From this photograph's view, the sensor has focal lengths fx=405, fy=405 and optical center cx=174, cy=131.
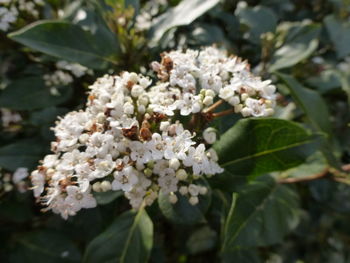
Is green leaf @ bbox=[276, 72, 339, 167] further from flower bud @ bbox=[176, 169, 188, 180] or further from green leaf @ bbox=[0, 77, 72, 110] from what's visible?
green leaf @ bbox=[0, 77, 72, 110]

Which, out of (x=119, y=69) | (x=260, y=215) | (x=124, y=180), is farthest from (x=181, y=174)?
(x=119, y=69)

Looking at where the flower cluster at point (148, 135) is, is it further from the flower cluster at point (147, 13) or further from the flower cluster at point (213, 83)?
the flower cluster at point (147, 13)

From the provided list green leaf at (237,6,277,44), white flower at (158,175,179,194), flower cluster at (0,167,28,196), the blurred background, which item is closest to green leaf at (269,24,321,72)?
the blurred background

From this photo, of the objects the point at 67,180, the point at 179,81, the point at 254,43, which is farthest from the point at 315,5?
the point at 67,180

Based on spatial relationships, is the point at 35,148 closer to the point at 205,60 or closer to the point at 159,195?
the point at 159,195

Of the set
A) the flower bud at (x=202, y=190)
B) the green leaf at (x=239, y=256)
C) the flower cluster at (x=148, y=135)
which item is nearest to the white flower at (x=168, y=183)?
the flower cluster at (x=148, y=135)

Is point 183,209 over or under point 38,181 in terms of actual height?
under

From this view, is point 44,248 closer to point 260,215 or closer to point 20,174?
point 20,174
